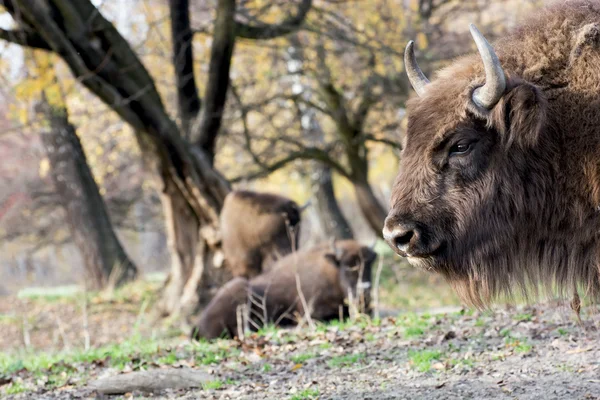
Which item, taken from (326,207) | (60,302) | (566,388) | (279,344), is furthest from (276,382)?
(326,207)

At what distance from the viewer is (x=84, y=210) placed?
19.9 meters

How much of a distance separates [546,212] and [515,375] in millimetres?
1350

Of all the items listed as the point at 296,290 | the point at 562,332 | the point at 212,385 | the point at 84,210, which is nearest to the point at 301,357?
the point at 212,385

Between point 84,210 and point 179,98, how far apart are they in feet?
19.7

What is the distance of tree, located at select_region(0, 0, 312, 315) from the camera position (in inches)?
454

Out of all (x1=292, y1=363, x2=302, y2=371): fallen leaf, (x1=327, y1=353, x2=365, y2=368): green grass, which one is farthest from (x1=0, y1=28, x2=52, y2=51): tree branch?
(x1=327, y1=353, x2=365, y2=368): green grass

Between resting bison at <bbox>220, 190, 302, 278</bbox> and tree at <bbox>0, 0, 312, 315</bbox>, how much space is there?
2.11 ft

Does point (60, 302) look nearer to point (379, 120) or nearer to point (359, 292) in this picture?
point (379, 120)

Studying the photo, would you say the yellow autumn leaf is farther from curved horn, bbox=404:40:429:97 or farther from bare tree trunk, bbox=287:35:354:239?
curved horn, bbox=404:40:429:97

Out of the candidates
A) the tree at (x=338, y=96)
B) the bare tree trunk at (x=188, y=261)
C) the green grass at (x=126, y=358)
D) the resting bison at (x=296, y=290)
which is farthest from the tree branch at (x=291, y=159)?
the green grass at (x=126, y=358)

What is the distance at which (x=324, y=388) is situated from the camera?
17.7 ft

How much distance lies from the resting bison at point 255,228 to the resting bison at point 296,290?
5.18 ft

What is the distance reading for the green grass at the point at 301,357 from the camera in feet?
21.1

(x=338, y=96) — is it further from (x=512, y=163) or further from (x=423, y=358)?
(x=512, y=163)
